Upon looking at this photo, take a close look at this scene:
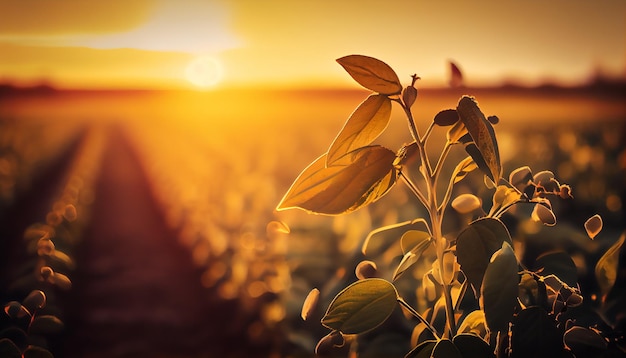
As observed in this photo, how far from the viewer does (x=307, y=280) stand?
249 cm

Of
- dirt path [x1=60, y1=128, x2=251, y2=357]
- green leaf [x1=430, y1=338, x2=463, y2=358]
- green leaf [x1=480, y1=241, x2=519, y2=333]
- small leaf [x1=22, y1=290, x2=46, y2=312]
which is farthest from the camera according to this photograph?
dirt path [x1=60, y1=128, x2=251, y2=357]

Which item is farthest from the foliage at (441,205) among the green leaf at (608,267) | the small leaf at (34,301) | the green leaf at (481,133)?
the small leaf at (34,301)

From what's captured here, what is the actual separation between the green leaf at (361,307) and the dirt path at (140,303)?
355 cm

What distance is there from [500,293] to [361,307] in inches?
8.9

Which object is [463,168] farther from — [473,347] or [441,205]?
[473,347]

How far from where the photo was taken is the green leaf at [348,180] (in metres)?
0.84

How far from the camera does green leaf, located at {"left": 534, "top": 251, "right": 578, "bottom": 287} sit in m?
0.94

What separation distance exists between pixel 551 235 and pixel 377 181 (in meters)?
1.56

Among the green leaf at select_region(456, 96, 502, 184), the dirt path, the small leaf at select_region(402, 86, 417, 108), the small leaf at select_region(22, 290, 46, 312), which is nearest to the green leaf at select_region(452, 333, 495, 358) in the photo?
the green leaf at select_region(456, 96, 502, 184)

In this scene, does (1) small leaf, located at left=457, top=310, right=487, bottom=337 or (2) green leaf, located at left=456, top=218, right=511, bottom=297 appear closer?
(2) green leaf, located at left=456, top=218, right=511, bottom=297

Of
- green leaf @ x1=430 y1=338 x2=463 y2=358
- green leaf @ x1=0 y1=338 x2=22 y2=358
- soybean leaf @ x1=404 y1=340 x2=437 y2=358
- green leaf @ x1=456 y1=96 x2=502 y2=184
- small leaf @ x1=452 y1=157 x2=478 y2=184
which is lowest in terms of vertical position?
soybean leaf @ x1=404 y1=340 x2=437 y2=358

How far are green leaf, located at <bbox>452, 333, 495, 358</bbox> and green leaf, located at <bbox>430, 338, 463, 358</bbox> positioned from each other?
0.01 metres

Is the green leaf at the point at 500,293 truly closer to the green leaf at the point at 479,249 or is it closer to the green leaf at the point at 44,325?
the green leaf at the point at 479,249

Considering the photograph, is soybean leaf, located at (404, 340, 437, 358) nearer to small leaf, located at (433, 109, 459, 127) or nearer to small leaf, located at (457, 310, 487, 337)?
small leaf, located at (457, 310, 487, 337)
